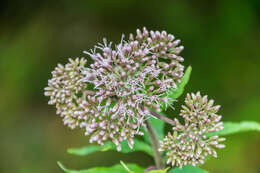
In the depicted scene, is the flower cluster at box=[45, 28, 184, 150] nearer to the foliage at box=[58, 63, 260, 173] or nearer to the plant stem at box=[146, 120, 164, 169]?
the foliage at box=[58, 63, 260, 173]

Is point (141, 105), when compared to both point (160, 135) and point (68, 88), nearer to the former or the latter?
point (68, 88)

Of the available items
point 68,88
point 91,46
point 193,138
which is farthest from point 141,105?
point 91,46

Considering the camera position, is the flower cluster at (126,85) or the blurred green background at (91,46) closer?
the flower cluster at (126,85)

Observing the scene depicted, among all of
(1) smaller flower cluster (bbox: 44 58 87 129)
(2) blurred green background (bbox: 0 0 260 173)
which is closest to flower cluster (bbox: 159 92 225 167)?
(1) smaller flower cluster (bbox: 44 58 87 129)

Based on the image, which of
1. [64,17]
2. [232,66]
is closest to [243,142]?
[232,66]

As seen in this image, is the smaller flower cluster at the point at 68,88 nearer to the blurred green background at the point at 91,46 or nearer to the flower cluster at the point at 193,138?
the flower cluster at the point at 193,138

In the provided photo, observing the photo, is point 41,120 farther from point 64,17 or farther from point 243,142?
point 243,142

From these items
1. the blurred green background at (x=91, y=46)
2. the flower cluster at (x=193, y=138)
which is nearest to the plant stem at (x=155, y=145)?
the flower cluster at (x=193, y=138)
